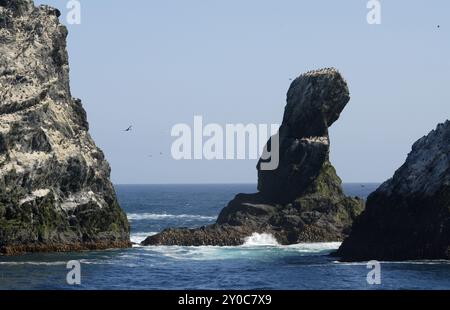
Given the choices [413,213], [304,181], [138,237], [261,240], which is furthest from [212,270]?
[304,181]

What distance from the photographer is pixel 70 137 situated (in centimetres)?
11006

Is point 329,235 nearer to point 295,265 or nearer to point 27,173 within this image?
point 295,265

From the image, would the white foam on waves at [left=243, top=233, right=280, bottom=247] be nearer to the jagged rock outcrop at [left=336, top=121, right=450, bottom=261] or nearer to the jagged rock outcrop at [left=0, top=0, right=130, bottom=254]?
the jagged rock outcrop at [left=0, top=0, right=130, bottom=254]

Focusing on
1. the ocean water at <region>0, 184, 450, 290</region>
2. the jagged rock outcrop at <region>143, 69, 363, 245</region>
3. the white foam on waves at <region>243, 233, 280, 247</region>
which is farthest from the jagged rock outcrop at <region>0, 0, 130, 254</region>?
the jagged rock outcrop at <region>143, 69, 363, 245</region>

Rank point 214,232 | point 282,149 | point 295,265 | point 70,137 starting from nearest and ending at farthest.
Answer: point 295,265 → point 70,137 → point 214,232 → point 282,149

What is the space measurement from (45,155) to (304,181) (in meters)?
41.9

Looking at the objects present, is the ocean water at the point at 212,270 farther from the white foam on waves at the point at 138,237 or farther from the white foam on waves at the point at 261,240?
the white foam on waves at the point at 138,237

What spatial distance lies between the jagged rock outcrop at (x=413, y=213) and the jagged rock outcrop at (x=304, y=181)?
2427 centimetres

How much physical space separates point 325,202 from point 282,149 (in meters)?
12.0

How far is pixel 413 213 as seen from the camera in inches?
3605

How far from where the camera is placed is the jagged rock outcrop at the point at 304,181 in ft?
401

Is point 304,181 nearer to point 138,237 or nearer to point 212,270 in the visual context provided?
point 138,237
